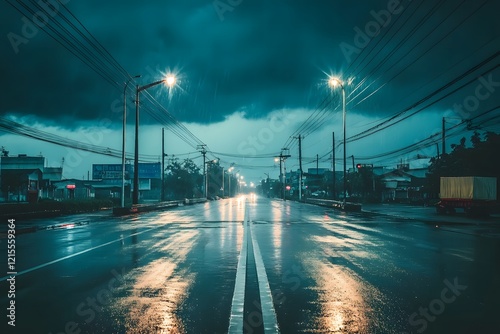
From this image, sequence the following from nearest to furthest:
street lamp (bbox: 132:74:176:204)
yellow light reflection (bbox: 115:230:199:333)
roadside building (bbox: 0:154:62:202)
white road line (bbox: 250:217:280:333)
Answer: white road line (bbox: 250:217:280:333) → yellow light reflection (bbox: 115:230:199:333) → street lamp (bbox: 132:74:176:204) → roadside building (bbox: 0:154:62:202)

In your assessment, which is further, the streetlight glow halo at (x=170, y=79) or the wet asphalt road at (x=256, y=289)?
the streetlight glow halo at (x=170, y=79)

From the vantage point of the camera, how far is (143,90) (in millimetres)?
41000

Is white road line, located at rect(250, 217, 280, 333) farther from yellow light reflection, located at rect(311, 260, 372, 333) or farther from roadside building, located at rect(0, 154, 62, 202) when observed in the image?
roadside building, located at rect(0, 154, 62, 202)

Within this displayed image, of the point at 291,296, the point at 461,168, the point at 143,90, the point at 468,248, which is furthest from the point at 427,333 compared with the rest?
the point at 461,168

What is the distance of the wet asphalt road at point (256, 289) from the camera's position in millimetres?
5555

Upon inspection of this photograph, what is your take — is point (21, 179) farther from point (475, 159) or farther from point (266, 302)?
point (266, 302)

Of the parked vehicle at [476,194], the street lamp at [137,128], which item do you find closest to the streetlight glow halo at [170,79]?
the street lamp at [137,128]

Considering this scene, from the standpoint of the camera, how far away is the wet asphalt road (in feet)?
18.2

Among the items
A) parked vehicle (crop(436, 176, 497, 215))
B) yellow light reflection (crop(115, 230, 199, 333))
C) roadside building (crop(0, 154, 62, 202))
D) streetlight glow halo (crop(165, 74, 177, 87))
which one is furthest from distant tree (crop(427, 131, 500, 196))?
roadside building (crop(0, 154, 62, 202))

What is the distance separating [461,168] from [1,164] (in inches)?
3313

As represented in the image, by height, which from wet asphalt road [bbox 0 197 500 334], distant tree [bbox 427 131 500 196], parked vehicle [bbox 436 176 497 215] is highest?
distant tree [bbox 427 131 500 196]

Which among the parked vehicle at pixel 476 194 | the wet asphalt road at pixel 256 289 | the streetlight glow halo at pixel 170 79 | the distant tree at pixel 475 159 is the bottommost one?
the wet asphalt road at pixel 256 289

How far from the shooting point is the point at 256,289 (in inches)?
295

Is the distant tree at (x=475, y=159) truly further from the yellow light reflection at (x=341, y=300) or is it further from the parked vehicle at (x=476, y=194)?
the yellow light reflection at (x=341, y=300)
